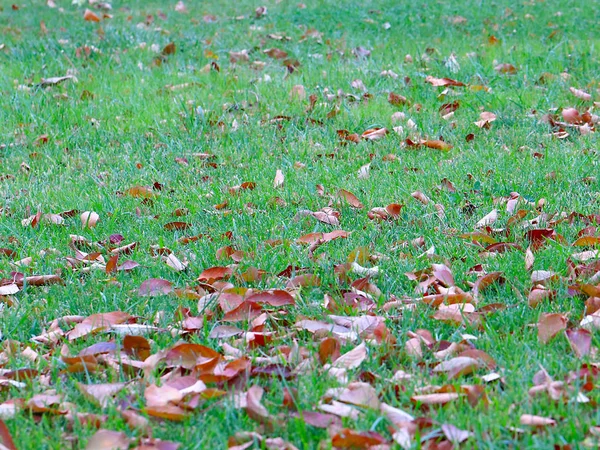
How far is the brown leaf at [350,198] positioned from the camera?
3805 mm

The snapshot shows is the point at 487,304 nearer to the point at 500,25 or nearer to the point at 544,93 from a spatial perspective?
the point at 544,93

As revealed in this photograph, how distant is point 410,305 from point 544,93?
332 cm

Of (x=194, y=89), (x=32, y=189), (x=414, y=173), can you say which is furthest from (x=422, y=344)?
(x=194, y=89)

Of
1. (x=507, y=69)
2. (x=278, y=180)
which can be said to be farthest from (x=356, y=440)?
(x=507, y=69)

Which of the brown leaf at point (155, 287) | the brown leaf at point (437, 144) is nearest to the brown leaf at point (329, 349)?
the brown leaf at point (155, 287)

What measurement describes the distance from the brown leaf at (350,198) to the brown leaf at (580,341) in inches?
59.9

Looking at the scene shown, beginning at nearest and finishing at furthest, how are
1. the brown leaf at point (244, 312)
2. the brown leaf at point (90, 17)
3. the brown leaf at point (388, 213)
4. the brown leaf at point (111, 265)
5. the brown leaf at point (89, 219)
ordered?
1. the brown leaf at point (244, 312)
2. the brown leaf at point (111, 265)
3. the brown leaf at point (388, 213)
4. the brown leaf at point (89, 219)
5. the brown leaf at point (90, 17)

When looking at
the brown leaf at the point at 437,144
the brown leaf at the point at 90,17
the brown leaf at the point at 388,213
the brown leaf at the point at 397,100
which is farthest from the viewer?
the brown leaf at the point at 90,17

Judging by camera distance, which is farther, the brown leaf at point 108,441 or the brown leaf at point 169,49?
the brown leaf at point 169,49

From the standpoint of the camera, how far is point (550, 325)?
2484 millimetres

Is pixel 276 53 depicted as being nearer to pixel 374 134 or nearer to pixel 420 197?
pixel 374 134

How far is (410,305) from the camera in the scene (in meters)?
2.76

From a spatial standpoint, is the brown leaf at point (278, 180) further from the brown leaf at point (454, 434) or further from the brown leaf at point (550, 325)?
the brown leaf at point (454, 434)

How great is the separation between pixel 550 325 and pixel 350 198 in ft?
5.00
